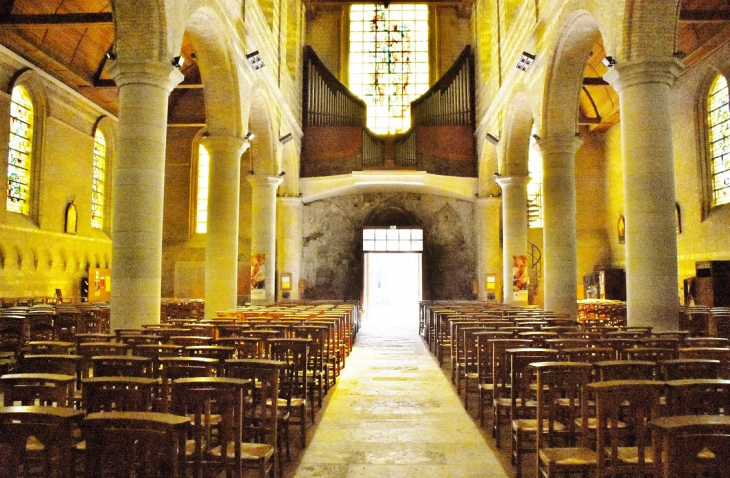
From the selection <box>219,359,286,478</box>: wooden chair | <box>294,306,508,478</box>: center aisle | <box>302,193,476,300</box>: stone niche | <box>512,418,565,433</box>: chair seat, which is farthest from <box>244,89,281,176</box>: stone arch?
<box>512,418,565,433</box>: chair seat

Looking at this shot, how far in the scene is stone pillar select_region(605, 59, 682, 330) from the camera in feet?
27.3

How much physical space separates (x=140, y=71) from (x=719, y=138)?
14.9m

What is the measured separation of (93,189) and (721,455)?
20.8m

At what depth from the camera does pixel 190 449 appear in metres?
3.59

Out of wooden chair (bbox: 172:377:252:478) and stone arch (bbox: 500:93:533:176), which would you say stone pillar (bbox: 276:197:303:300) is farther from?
wooden chair (bbox: 172:377:252:478)

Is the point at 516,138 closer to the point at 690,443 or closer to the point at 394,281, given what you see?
the point at 690,443

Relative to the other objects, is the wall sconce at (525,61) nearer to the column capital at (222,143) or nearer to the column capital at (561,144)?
the column capital at (561,144)

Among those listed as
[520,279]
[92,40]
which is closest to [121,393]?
[520,279]

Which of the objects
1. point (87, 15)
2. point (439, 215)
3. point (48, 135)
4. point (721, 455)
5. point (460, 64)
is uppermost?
point (460, 64)

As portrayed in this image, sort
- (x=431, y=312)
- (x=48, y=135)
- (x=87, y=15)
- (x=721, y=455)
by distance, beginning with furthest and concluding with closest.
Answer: (x=48, y=135) → (x=87, y=15) → (x=431, y=312) → (x=721, y=455)

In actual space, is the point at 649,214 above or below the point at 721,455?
above

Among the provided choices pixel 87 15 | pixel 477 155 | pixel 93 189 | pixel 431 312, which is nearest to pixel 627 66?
pixel 431 312

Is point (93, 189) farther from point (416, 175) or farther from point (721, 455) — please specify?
point (721, 455)

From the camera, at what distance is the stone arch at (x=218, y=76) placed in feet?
38.3
